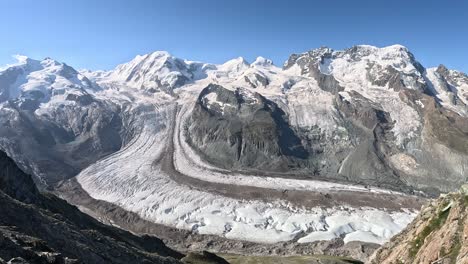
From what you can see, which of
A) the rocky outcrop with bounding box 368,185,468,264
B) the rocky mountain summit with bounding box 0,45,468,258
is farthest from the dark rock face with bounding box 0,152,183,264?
the rocky mountain summit with bounding box 0,45,468,258

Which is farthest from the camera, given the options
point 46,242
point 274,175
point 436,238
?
point 274,175

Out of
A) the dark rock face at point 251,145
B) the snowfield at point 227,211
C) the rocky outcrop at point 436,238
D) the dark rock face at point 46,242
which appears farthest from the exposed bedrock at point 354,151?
the dark rock face at point 46,242

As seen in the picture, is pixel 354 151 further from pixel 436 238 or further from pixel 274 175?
pixel 436 238

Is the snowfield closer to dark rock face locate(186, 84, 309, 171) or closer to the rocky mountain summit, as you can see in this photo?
the rocky mountain summit

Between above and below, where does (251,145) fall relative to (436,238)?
above

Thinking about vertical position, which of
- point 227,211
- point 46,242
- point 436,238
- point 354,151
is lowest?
point 227,211

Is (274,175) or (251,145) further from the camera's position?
(251,145)

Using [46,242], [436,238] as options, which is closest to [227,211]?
[436,238]

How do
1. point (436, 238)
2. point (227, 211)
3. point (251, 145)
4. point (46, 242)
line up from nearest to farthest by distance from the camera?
point (46, 242) → point (436, 238) → point (227, 211) → point (251, 145)

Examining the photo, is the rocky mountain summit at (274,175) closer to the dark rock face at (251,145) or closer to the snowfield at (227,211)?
the snowfield at (227,211)
